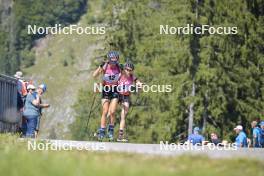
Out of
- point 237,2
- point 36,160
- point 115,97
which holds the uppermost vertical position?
point 237,2

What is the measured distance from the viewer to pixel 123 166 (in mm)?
7312

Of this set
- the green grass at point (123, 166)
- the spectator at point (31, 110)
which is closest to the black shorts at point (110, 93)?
the spectator at point (31, 110)

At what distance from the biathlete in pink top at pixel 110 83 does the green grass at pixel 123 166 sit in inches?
242

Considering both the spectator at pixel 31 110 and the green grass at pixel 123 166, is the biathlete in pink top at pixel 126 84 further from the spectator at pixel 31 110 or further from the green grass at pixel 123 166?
the green grass at pixel 123 166

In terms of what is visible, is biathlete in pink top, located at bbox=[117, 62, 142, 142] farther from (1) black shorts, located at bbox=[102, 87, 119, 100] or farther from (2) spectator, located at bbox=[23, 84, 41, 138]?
(2) spectator, located at bbox=[23, 84, 41, 138]

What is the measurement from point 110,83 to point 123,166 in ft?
28.9

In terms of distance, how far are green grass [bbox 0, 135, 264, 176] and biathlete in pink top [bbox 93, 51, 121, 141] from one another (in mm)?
6144

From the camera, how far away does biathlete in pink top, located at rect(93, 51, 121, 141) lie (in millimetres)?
16062

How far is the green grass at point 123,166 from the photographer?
6.98m

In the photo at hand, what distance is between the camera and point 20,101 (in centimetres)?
1994

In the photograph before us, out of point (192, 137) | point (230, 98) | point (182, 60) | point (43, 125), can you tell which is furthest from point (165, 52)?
point (43, 125)

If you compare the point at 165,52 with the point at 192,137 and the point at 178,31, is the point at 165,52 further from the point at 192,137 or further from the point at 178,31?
the point at 192,137

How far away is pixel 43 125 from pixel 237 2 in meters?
150

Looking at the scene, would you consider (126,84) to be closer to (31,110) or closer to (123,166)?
(31,110)
